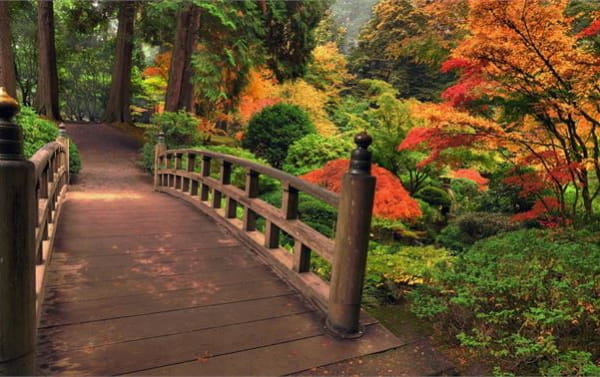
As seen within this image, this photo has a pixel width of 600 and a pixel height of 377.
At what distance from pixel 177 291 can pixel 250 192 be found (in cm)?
136

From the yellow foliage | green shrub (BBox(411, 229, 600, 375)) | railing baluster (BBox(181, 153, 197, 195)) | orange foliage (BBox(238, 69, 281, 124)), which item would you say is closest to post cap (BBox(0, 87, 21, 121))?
green shrub (BBox(411, 229, 600, 375))

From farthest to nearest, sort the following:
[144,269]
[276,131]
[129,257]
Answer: [276,131], [129,257], [144,269]

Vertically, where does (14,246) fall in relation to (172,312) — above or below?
above

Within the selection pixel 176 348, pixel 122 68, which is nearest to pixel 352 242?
pixel 176 348

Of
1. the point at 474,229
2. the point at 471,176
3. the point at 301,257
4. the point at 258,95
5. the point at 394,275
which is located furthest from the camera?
the point at 258,95

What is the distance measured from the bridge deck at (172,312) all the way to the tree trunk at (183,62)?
9.80 metres

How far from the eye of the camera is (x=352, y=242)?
2500mm

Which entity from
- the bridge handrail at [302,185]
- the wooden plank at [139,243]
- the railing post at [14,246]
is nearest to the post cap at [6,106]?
the railing post at [14,246]

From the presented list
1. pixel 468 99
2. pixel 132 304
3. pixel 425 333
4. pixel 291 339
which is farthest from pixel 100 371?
pixel 468 99

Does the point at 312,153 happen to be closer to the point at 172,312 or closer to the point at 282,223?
the point at 282,223

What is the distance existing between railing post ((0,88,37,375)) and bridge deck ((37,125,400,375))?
49 cm

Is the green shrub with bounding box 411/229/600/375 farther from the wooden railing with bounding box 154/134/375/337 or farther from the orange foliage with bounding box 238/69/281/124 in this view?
the orange foliage with bounding box 238/69/281/124

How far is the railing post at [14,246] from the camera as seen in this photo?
1.59 metres

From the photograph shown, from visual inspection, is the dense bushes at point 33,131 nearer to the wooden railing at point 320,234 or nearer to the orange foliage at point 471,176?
the wooden railing at point 320,234
